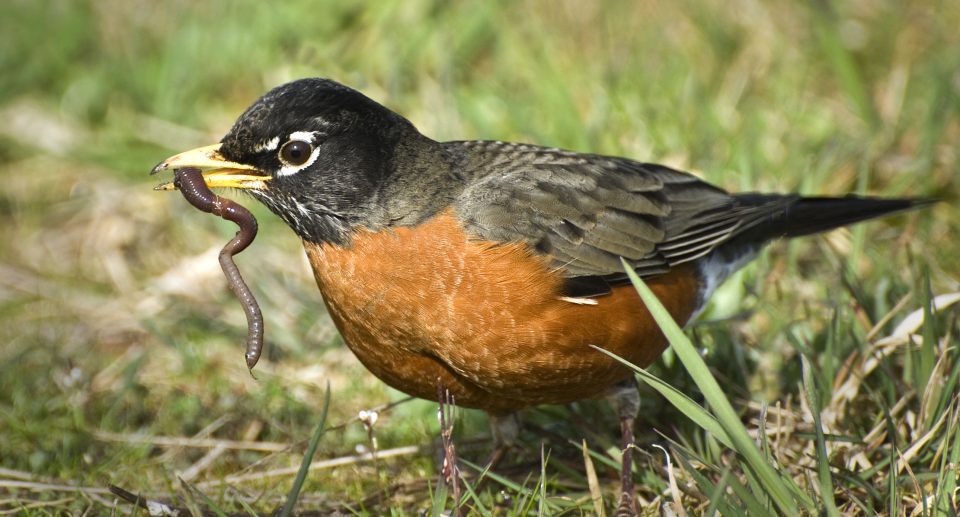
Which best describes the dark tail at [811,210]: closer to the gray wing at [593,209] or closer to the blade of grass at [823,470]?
the gray wing at [593,209]

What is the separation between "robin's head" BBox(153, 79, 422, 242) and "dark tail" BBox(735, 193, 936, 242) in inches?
68.2

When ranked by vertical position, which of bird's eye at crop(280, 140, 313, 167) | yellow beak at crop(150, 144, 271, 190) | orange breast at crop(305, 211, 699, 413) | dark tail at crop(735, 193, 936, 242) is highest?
bird's eye at crop(280, 140, 313, 167)

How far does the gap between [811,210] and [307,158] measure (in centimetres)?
226

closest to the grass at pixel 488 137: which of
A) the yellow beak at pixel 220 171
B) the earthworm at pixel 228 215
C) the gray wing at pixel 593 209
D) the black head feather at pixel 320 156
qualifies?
the gray wing at pixel 593 209

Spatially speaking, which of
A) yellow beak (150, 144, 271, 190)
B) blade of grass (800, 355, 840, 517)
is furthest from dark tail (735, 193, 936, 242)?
yellow beak (150, 144, 271, 190)

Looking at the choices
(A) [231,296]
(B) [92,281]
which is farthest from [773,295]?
(B) [92,281]

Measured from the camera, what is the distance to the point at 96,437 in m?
4.82

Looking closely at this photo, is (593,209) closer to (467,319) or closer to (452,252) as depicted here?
(452,252)

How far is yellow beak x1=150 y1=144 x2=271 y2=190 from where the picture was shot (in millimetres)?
4008

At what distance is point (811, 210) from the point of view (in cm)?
495

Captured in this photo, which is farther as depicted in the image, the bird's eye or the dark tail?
the dark tail

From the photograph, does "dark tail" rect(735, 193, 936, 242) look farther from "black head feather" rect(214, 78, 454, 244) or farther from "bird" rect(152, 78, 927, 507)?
"black head feather" rect(214, 78, 454, 244)

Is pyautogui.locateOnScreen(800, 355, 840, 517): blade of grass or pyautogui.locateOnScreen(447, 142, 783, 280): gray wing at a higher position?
pyautogui.locateOnScreen(447, 142, 783, 280): gray wing

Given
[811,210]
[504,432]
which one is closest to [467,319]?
[504,432]
